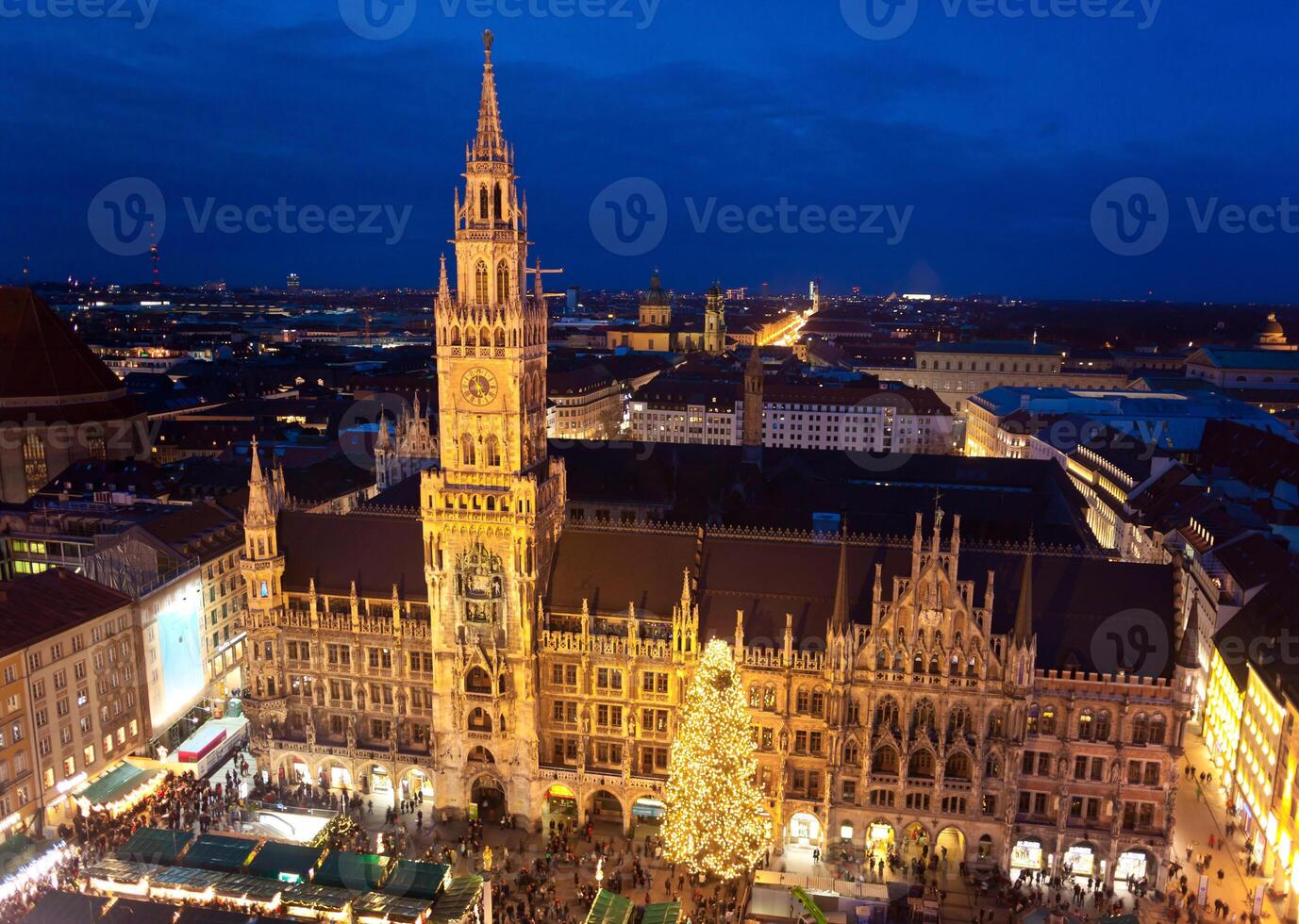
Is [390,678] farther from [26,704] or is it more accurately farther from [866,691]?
[866,691]

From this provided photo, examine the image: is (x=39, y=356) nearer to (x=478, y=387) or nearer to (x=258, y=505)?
(x=258, y=505)

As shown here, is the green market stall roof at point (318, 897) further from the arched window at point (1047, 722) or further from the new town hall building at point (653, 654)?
the arched window at point (1047, 722)

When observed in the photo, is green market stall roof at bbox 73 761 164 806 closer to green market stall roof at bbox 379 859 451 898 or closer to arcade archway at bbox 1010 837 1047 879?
green market stall roof at bbox 379 859 451 898

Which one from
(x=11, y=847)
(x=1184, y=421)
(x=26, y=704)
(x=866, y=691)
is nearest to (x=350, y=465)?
(x=26, y=704)

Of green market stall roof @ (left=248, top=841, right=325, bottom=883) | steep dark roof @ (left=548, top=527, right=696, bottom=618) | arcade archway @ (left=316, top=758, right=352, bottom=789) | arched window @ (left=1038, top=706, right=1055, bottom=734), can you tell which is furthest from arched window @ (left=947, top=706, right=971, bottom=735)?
arcade archway @ (left=316, top=758, right=352, bottom=789)

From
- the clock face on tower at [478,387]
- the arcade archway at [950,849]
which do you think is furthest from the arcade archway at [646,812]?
the clock face on tower at [478,387]

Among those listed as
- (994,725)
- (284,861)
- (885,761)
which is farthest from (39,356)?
(994,725)

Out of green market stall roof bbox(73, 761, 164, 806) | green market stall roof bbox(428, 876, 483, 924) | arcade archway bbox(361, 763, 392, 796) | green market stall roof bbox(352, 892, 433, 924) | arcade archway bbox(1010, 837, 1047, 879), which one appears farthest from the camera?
arcade archway bbox(361, 763, 392, 796)
